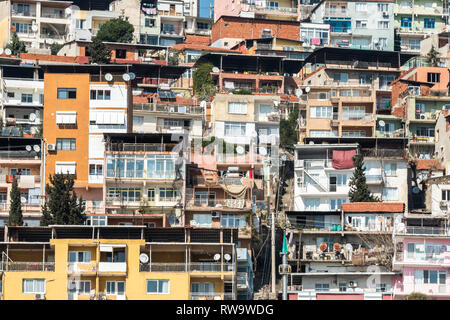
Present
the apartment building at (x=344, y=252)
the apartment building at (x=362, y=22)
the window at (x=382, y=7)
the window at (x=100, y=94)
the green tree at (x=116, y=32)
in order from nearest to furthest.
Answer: the apartment building at (x=344, y=252), the window at (x=100, y=94), the green tree at (x=116, y=32), the apartment building at (x=362, y=22), the window at (x=382, y=7)

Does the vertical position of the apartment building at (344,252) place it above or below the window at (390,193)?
below

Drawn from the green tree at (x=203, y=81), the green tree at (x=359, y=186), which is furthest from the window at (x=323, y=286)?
the green tree at (x=203, y=81)

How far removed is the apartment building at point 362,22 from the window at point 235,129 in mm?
35493

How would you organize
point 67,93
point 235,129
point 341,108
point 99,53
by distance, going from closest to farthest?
1. point 67,93
2. point 235,129
3. point 341,108
4. point 99,53

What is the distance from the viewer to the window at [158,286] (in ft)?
166

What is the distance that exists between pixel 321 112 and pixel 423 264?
26.9 meters

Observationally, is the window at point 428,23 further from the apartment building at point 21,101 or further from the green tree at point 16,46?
the apartment building at point 21,101

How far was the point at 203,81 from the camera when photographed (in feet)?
303

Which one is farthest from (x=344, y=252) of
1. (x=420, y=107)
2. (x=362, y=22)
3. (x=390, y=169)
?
(x=362, y=22)

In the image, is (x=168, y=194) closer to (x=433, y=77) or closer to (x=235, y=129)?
(x=235, y=129)

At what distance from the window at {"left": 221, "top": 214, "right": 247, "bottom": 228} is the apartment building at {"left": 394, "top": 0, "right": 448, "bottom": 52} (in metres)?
58.8

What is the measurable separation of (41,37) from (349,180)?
48.8 metres

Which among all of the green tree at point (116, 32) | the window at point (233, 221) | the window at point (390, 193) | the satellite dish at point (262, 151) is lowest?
the window at point (233, 221)

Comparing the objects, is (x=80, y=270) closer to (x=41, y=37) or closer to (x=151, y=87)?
(x=151, y=87)
